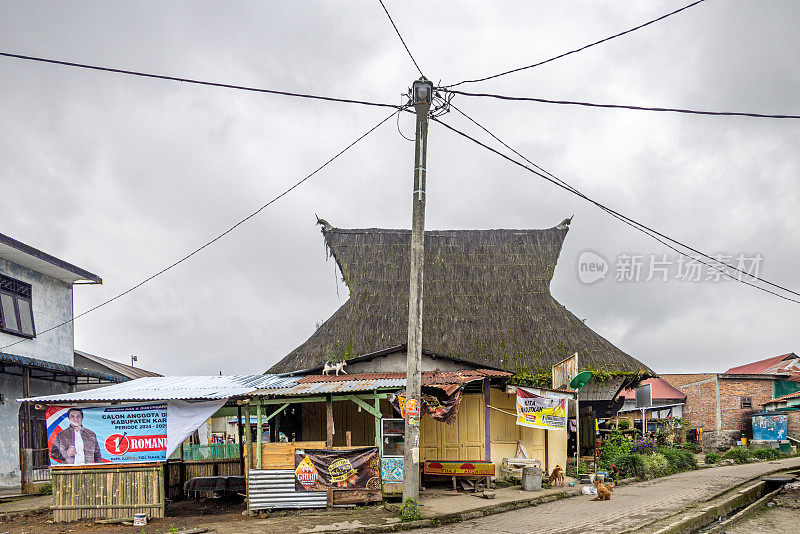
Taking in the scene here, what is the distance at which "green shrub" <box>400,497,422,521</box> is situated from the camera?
518 inches

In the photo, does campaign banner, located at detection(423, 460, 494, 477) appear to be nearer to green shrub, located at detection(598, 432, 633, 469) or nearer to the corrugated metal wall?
the corrugated metal wall

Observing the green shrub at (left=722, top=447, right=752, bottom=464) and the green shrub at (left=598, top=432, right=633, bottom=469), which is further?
the green shrub at (left=722, top=447, right=752, bottom=464)

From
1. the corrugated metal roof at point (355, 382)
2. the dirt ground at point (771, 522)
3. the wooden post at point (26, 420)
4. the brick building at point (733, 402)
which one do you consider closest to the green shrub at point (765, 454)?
the brick building at point (733, 402)

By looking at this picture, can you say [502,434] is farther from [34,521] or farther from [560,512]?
[34,521]

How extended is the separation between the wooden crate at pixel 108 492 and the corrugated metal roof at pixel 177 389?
58.8 inches

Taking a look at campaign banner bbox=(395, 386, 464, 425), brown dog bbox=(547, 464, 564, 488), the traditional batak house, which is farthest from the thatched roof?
campaign banner bbox=(395, 386, 464, 425)

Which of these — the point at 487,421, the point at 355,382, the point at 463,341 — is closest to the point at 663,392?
the point at 463,341

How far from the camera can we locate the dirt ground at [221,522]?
12.8 m

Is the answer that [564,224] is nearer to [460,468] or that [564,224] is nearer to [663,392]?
[460,468]

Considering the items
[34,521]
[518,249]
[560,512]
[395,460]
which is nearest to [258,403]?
[395,460]

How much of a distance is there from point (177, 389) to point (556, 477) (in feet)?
33.7

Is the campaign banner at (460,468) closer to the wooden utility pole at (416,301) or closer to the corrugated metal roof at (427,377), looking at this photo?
the corrugated metal roof at (427,377)

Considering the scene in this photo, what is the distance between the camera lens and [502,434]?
19047mm

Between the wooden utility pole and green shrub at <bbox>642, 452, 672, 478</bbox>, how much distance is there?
12.7m
